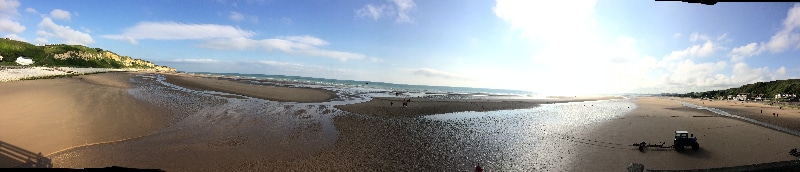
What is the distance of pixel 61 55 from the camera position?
87.6 metres

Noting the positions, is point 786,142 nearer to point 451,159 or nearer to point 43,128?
point 451,159

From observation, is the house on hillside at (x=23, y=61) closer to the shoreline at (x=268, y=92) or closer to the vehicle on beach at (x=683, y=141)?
the shoreline at (x=268, y=92)

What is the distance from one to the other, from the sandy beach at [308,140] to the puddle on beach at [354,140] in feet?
0.24

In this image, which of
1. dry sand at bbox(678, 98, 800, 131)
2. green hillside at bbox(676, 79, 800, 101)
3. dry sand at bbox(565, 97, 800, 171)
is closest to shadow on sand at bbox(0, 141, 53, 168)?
dry sand at bbox(565, 97, 800, 171)

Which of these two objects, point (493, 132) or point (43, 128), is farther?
point (493, 132)

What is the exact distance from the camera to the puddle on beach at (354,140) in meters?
18.3

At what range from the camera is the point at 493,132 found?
28.2 m

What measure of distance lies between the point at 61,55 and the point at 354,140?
10470cm

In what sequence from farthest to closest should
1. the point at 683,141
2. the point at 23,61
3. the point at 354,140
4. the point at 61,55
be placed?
the point at 61,55 → the point at 23,61 → the point at 354,140 → the point at 683,141

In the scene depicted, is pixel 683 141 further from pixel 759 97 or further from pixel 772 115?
pixel 759 97

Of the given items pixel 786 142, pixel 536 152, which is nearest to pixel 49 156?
pixel 536 152

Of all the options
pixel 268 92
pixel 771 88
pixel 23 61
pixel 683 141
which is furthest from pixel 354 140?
pixel 771 88

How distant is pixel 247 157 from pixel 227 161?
1.00m

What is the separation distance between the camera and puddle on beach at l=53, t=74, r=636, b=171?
18.3m
